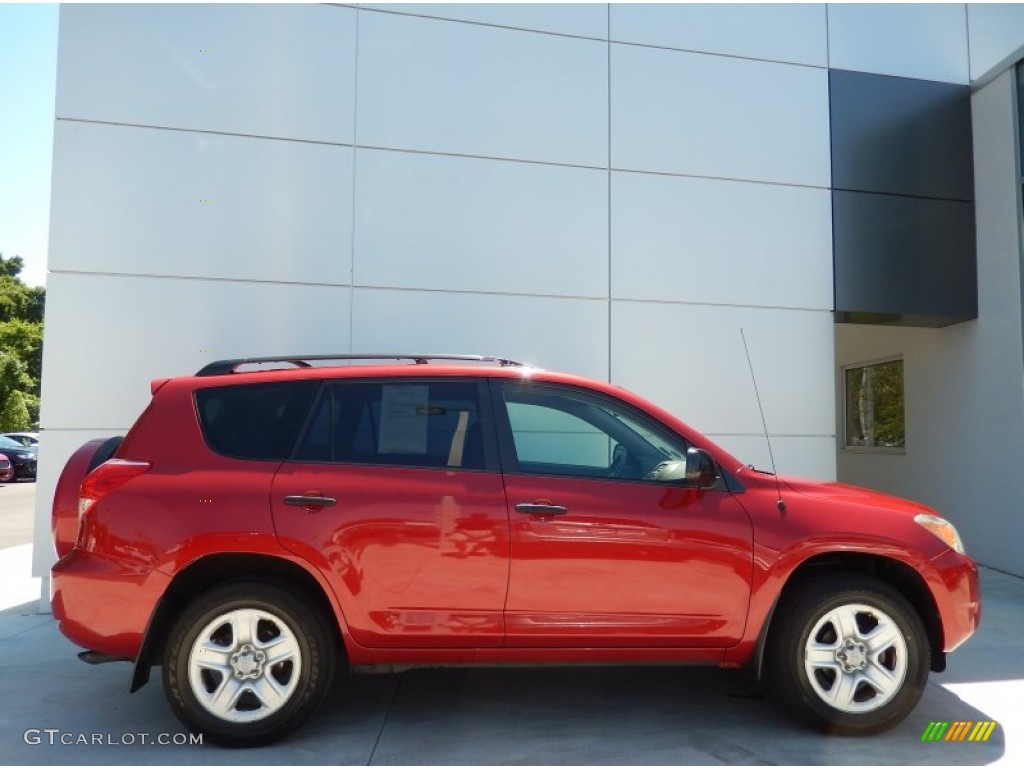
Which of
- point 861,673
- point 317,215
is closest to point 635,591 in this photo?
point 861,673

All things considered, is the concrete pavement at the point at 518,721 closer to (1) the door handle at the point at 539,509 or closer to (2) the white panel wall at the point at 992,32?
(1) the door handle at the point at 539,509

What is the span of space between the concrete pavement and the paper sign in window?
4.51ft

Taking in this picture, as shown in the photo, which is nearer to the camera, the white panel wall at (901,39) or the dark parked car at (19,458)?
the white panel wall at (901,39)

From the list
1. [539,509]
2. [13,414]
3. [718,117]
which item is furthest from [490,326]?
[13,414]

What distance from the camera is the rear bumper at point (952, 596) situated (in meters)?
3.76

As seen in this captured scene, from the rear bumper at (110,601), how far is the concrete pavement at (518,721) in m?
0.56

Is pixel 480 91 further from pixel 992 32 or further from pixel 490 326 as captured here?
pixel 992 32

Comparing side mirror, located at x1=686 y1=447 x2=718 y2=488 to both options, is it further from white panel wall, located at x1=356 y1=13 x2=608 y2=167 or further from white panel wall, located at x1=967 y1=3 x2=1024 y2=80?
white panel wall, located at x1=967 y1=3 x2=1024 y2=80

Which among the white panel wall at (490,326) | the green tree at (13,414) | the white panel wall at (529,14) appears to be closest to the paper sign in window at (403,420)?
the white panel wall at (490,326)

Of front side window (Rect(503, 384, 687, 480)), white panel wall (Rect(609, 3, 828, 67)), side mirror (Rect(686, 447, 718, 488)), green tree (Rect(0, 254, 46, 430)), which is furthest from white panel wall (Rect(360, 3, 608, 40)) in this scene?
green tree (Rect(0, 254, 46, 430))

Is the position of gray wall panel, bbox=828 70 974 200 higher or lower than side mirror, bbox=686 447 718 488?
higher

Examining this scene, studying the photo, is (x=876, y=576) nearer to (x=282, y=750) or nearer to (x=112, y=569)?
(x=282, y=750)

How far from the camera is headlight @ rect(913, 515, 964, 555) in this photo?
385 centimetres

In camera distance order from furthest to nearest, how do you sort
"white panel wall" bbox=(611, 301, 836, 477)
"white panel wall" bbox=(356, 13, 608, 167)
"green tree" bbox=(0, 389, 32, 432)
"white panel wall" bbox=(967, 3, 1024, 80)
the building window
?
"green tree" bbox=(0, 389, 32, 432)
the building window
"white panel wall" bbox=(967, 3, 1024, 80)
"white panel wall" bbox=(611, 301, 836, 477)
"white panel wall" bbox=(356, 13, 608, 167)
